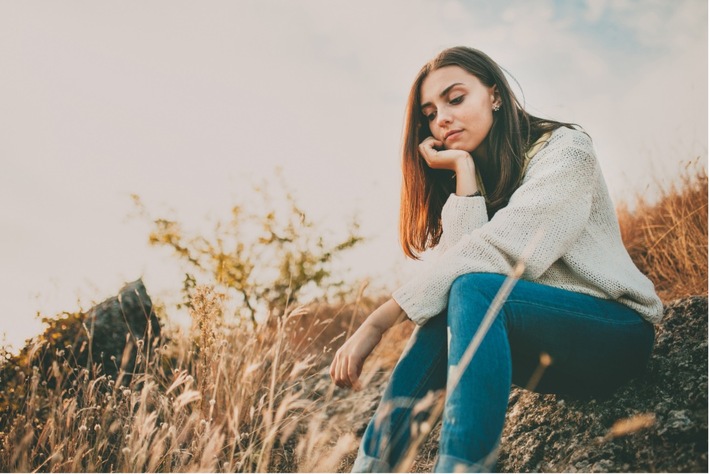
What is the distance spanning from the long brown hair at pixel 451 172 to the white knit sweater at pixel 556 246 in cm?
24

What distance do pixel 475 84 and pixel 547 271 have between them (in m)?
0.94

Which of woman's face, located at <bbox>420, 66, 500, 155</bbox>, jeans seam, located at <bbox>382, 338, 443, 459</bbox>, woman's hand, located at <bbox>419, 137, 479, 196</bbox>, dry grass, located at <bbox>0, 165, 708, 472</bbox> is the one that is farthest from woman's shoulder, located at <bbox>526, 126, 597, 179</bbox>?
dry grass, located at <bbox>0, 165, 708, 472</bbox>

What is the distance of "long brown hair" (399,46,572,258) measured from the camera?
7.20 ft

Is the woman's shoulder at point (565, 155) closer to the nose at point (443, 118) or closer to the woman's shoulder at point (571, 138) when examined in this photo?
the woman's shoulder at point (571, 138)

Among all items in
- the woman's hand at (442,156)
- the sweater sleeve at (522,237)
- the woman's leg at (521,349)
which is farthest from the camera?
the woman's hand at (442,156)

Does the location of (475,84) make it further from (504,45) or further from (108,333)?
(108,333)

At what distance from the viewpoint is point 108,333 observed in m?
3.50

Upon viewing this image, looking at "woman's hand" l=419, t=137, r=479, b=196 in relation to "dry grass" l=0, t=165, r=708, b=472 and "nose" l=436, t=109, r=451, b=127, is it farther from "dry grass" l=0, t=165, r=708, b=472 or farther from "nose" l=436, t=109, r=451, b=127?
"dry grass" l=0, t=165, r=708, b=472

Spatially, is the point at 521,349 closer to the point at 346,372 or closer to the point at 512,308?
the point at 512,308

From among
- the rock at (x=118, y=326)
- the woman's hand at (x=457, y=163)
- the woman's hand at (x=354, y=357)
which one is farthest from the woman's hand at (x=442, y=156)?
the rock at (x=118, y=326)

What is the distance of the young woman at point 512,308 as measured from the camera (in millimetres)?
1408

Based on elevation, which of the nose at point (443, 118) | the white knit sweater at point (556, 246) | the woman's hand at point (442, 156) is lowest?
the white knit sweater at point (556, 246)

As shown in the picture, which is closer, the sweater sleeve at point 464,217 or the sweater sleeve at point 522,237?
the sweater sleeve at point 522,237

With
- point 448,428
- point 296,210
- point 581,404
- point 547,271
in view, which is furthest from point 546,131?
point 296,210
